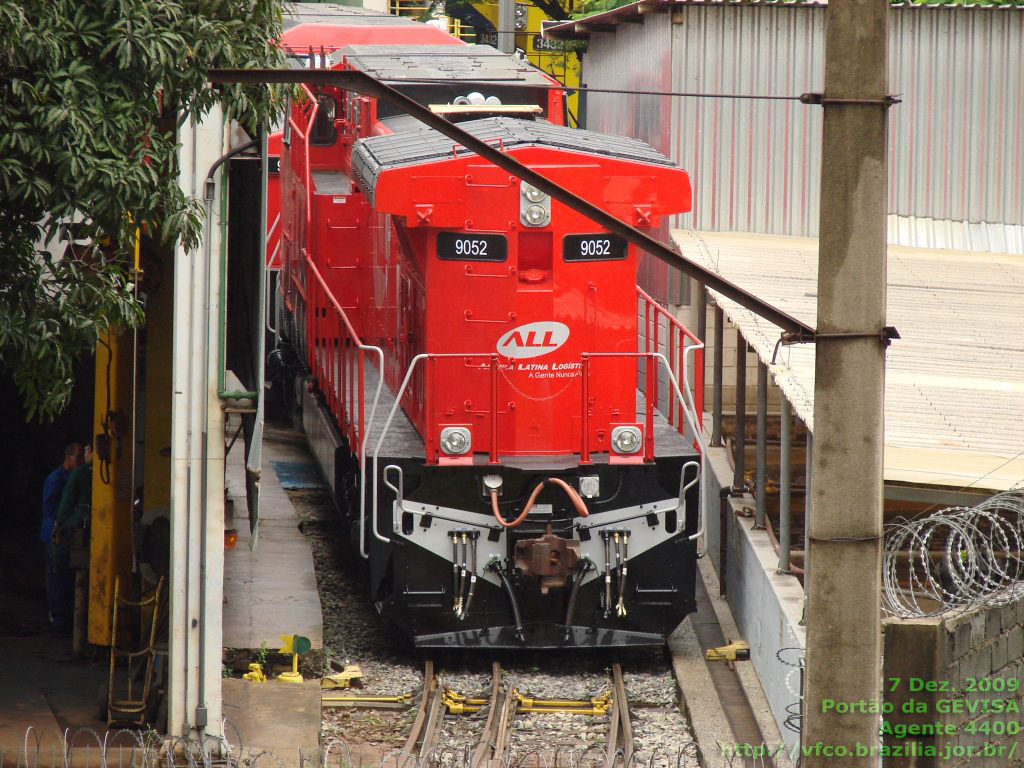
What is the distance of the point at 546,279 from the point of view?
11.0 m

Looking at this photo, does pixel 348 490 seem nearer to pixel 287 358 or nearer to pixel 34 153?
pixel 287 358

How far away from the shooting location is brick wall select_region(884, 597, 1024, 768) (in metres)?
7.41

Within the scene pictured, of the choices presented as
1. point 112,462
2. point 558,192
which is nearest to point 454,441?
point 112,462

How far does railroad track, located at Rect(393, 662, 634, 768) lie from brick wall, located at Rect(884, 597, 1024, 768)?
2216 millimetres

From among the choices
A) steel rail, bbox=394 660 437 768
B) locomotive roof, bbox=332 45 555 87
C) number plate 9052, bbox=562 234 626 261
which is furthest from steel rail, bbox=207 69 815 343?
locomotive roof, bbox=332 45 555 87

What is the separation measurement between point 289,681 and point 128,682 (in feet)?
4.75

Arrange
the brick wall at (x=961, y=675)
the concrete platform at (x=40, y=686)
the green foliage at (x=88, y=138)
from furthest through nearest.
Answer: the concrete platform at (x=40, y=686)
the brick wall at (x=961, y=675)
the green foliage at (x=88, y=138)

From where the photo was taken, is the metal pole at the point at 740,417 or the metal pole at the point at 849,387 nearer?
the metal pole at the point at 849,387

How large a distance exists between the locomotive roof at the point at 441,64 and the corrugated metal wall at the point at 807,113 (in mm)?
3043

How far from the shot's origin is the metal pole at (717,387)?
14.2 m

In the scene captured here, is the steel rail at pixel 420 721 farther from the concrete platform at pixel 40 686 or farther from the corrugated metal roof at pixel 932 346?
the corrugated metal roof at pixel 932 346

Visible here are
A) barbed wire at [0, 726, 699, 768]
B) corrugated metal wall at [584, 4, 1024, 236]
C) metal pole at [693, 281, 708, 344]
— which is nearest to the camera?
barbed wire at [0, 726, 699, 768]

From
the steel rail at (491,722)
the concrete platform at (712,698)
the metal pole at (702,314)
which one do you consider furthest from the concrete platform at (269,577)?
the metal pole at (702,314)

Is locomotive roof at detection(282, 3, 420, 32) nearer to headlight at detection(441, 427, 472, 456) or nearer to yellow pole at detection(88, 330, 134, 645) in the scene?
yellow pole at detection(88, 330, 134, 645)
